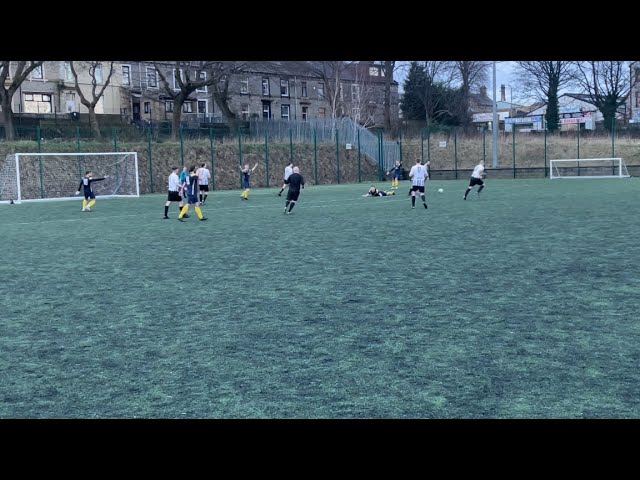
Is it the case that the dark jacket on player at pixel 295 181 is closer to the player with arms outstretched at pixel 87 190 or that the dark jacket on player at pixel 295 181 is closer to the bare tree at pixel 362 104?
the player with arms outstretched at pixel 87 190

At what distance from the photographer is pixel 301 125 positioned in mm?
53812

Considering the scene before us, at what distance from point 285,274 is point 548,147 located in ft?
167

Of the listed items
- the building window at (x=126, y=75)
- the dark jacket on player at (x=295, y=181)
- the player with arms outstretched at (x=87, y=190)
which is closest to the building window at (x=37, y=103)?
the building window at (x=126, y=75)

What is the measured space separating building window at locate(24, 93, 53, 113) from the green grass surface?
55814 mm

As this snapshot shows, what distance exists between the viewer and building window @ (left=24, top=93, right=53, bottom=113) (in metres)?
67.6

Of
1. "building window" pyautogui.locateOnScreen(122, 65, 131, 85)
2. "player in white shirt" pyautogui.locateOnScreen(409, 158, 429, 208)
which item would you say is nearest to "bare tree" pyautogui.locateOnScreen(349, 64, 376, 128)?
"building window" pyautogui.locateOnScreen(122, 65, 131, 85)

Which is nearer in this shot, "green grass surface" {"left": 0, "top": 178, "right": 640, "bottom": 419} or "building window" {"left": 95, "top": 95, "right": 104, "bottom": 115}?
"green grass surface" {"left": 0, "top": 178, "right": 640, "bottom": 419}

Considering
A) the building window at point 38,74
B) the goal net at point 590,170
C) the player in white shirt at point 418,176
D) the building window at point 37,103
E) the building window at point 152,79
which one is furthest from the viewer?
the building window at point 152,79

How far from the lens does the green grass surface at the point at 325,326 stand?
17.8 ft

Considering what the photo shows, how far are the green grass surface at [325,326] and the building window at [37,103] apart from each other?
55814mm

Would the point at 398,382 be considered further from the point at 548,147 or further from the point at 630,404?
the point at 548,147

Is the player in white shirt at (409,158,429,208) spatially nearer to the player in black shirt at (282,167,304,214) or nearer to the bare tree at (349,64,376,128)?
the player in black shirt at (282,167,304,214)
